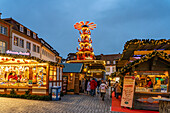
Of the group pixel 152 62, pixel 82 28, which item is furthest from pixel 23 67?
pixel 82 28

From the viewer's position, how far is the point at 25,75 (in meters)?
14.7

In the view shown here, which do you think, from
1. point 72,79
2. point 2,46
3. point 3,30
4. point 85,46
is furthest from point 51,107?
point 85,46

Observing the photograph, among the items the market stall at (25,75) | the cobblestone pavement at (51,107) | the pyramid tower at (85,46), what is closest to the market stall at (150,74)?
the cobblestone pavement at (51,107)

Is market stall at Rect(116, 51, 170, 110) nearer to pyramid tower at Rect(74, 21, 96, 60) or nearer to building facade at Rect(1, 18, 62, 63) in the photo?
building facade at Rect(1, 18, 62, 63)

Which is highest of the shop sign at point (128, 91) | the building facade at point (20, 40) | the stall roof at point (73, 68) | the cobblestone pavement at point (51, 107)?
the building facade at point (20, 40)

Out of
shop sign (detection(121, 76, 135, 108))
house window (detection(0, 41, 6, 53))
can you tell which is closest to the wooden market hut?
shop sign (detection(121, 76, 135, 108))

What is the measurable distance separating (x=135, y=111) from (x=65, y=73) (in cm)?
1048

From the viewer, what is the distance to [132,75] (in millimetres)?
10109

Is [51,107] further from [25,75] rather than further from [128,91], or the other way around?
[25,75]

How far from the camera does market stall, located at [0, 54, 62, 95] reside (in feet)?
43.5

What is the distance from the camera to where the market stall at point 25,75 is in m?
13.3

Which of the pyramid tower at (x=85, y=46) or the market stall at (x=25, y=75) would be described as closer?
the market stall at (x=25, y=75)

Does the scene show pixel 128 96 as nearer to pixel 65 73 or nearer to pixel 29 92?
pixel 29 92

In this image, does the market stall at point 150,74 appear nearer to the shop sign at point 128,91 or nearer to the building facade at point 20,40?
the shop sign at point 128,91
